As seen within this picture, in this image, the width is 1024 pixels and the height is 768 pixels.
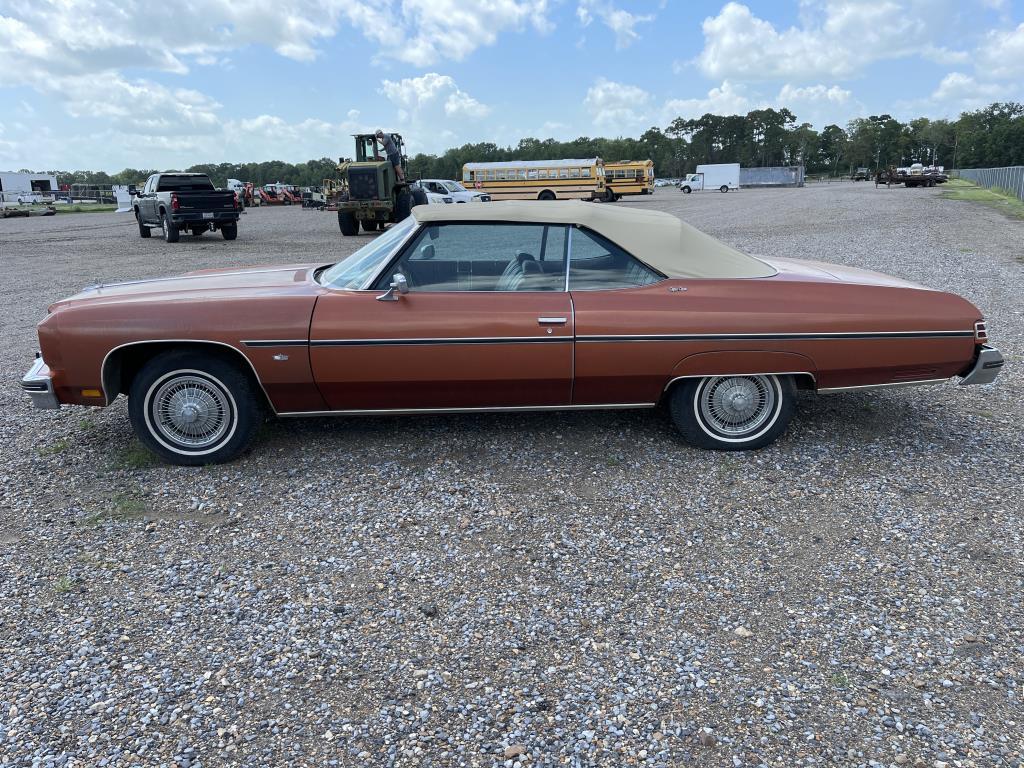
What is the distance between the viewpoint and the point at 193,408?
411cm

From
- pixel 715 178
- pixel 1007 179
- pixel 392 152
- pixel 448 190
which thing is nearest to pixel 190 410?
pixel 392 152

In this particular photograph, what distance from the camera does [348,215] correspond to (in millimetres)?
20500

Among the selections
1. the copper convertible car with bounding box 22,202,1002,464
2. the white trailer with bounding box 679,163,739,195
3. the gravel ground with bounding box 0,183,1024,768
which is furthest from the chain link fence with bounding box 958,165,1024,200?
the gravel ground with bounding box 0,183,1024,768

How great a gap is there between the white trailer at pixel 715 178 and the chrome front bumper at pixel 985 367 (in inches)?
2740

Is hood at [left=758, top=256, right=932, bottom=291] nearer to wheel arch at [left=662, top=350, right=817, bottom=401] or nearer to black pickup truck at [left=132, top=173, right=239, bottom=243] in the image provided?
wheel arch at [left=662, top=350, right=817, bottom=401]

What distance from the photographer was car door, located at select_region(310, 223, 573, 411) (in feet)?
13.0

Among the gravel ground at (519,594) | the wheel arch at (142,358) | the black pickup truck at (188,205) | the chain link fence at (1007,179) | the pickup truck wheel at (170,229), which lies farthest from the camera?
the chain link fence at (1007,179)

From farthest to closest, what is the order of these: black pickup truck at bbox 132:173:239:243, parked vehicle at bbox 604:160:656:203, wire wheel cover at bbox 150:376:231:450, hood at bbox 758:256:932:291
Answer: parked vehicle at bbox 604:160:656:203 < black pickup truck at bbox 132:173:239:243 < hood at bbox 758:256:932:291 < wire wheel cover at bbox 150:376:231:450

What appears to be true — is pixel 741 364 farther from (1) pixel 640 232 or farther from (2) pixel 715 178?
(2) pixel 715 178

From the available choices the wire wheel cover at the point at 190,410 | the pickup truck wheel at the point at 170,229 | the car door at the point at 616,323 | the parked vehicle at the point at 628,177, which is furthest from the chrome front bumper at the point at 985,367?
the parked vehicle at the point at 628,177

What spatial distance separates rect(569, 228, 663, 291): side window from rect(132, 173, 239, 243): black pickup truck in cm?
1756

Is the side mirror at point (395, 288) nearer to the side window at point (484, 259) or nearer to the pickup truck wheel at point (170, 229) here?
the side window at point (484, 259)

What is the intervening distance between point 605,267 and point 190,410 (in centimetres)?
243

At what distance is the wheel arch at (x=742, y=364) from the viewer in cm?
405
